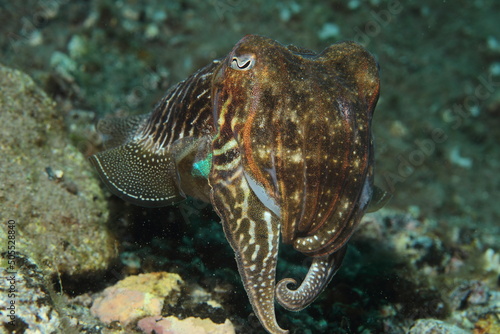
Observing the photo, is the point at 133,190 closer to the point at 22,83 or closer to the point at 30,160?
the point at 30,160

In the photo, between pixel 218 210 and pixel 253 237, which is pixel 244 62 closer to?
pixel 218 210

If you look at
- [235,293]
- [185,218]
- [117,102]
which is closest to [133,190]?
[185,218]

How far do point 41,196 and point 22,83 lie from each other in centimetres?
145

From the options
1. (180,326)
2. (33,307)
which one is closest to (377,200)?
(180,326)

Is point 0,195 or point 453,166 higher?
point 0,195

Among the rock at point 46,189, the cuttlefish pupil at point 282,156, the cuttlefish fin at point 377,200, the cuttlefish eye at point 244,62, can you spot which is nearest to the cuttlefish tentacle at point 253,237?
the cuttlefish pupil at point 282,156

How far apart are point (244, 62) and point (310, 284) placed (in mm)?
1662

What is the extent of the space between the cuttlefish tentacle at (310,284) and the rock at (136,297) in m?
1.32

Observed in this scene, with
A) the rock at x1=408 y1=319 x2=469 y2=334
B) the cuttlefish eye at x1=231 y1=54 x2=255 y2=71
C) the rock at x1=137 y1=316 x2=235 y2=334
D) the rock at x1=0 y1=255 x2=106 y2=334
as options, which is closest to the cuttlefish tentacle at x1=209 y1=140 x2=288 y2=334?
the cuttlefish eye at x1=231 y1=54 x2=255 y2=71

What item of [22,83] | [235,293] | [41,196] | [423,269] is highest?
[22,83]

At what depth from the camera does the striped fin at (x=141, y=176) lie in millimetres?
3396

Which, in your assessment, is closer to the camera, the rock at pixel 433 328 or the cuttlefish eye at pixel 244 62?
the cuttlefish eye at pixel 244 62

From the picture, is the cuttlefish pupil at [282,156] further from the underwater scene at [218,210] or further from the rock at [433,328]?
the rock at [433,328]

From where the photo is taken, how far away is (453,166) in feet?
32.4
